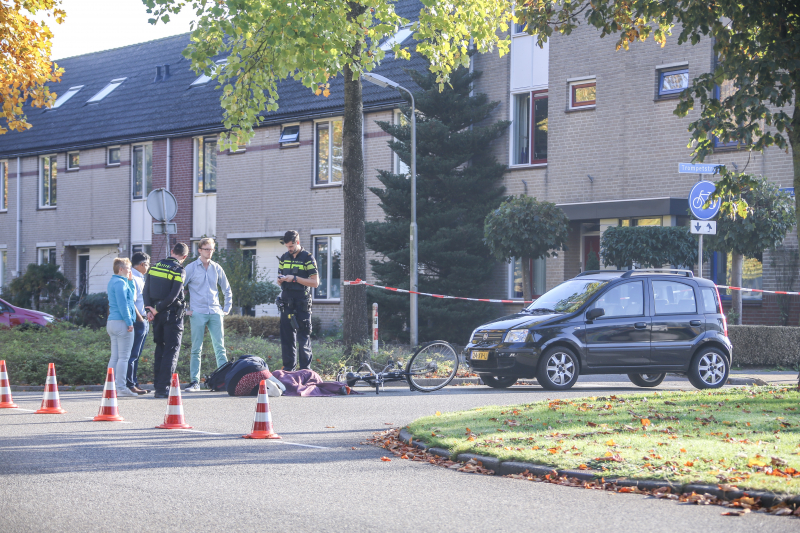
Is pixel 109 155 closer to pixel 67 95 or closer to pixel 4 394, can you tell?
pixel 67 95

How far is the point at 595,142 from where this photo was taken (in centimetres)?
2214

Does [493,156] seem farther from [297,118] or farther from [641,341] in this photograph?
[641,341]

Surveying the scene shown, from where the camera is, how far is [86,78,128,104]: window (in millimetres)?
36034

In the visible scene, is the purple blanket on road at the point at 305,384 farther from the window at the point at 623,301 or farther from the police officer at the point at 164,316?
the window at the point at 623,301

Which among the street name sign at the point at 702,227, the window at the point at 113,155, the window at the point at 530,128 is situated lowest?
the street name sign at the point at 702,227

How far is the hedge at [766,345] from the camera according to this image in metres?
16.8

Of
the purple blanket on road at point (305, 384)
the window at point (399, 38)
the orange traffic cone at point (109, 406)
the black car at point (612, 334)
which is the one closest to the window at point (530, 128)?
the window at point (399, 38)

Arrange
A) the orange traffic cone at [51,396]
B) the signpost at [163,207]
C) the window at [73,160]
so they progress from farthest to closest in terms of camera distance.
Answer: the window at [73,160] < the signpost at [163,207] < the orange traffic cone at [51,396]

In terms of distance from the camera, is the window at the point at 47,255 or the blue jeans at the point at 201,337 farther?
the window at the point at 47,255

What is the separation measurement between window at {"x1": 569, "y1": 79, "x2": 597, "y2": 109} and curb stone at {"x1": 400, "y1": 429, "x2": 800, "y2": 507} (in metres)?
16.0

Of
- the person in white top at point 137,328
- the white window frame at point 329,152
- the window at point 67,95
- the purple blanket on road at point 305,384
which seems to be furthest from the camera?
the window at point 67,95

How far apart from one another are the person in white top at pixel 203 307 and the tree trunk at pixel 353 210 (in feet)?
8.49

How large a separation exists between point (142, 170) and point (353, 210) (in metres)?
19.4

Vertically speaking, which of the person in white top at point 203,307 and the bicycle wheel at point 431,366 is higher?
the person in white top at point 203,307
